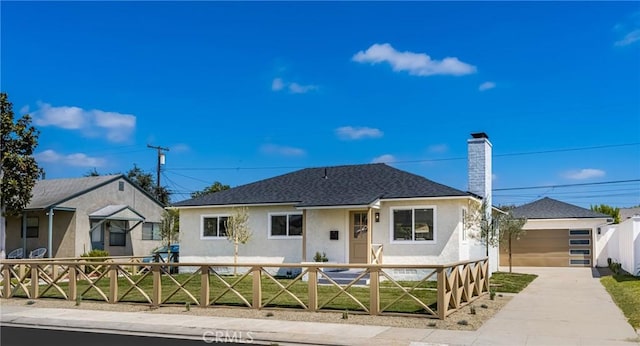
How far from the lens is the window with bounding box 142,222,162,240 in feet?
107

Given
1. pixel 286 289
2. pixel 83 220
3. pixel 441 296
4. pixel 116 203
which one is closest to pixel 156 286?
pixel 286 289

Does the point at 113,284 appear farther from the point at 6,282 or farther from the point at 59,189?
the point at 59,189

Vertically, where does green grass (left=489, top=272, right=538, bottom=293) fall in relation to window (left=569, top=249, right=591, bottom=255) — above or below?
below

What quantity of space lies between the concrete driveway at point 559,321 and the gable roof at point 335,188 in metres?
4.89

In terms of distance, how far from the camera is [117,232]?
3069 centimetres

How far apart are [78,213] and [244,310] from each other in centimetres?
1826

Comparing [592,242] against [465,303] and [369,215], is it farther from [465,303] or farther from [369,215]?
[465,303]

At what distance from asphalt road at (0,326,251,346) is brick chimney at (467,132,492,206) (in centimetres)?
1433

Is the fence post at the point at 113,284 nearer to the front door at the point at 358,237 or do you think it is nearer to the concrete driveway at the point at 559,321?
the concrete driveway at the point at 559,321

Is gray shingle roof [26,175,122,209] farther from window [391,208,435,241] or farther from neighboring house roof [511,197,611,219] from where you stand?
neighboring house roof [511,197,611,219]

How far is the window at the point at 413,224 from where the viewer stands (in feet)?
66.0

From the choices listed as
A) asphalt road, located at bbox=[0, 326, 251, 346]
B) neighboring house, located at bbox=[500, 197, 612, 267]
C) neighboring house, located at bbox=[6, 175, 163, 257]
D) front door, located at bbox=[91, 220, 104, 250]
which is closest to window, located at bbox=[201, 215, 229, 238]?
neighboring house, located at bbox=[6, 175, 163, 257]

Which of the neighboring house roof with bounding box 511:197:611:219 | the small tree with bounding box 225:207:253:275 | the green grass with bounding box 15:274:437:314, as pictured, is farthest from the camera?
the neighboring house roof with bounding box 511:197:611:219

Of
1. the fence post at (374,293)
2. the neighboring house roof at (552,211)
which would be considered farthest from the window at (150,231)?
the fence post at (374,293)
